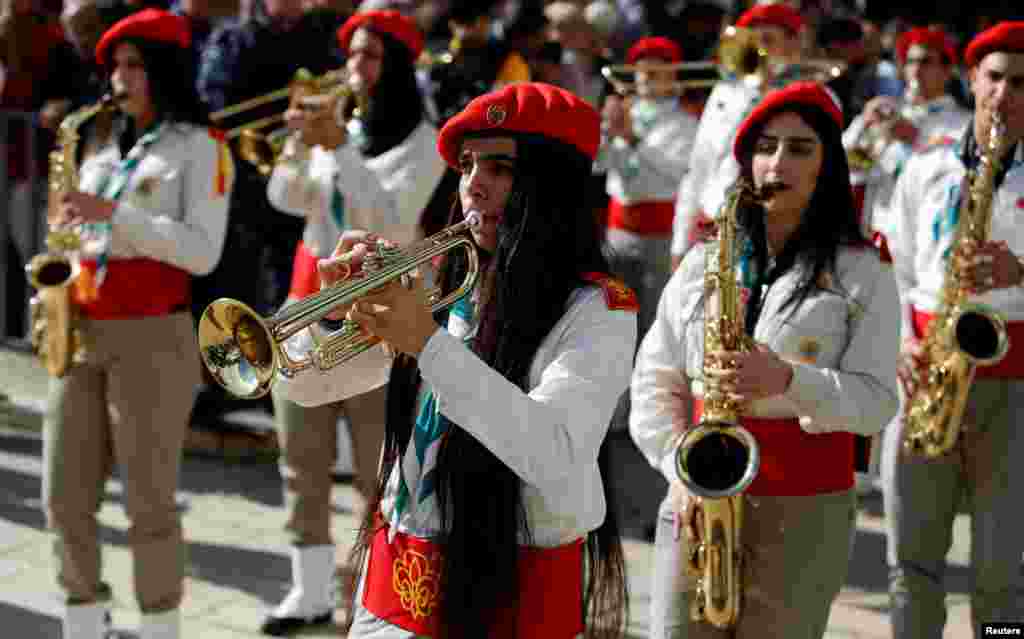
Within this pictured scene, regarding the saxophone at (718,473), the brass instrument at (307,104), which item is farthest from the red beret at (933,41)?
the saxophone at (718,473)

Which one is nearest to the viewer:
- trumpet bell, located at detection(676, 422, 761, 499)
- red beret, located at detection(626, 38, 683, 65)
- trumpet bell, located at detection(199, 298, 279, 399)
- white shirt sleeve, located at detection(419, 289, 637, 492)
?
white shirt sleeve, located at detection(419, 289, 637, 492)

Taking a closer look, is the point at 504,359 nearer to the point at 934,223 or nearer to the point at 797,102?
the point at 797,102

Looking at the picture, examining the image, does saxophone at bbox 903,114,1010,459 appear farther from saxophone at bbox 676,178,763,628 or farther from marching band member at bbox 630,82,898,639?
saxophone at bbox 676,178,763,628

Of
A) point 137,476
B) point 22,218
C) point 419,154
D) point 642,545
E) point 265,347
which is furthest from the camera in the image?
point 22,218

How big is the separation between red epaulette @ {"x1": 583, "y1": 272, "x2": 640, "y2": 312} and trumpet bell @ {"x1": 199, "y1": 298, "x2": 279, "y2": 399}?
2.22ft

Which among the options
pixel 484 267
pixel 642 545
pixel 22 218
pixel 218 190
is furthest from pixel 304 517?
pixel 22 218

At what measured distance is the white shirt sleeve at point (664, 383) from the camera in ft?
13.5

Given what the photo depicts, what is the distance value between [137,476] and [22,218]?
4621mm

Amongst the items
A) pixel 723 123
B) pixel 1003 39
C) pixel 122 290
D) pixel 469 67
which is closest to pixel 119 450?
pixel 122 290

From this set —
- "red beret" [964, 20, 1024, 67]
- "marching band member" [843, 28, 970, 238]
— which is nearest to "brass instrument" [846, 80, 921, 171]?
"marching band member" [843, 28, 970, 238]

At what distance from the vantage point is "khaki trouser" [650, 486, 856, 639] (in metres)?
3.94

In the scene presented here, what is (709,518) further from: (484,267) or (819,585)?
(484,267)

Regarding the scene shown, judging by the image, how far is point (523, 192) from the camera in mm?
3213

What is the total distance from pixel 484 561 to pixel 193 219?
8.67 ft
